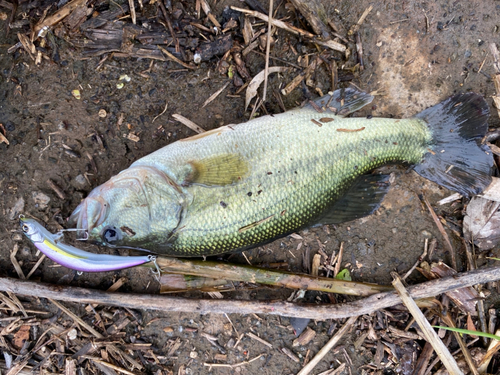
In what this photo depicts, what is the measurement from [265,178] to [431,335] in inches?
91.6

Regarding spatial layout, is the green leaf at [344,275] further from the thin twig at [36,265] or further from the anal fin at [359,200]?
the thin twig at [36,265]

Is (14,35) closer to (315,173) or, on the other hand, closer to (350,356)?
(315,173)

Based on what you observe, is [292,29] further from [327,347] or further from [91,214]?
[327,347]

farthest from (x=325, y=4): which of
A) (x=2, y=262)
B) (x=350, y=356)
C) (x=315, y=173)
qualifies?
(x=2, y=262)

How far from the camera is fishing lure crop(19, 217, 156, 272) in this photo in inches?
116

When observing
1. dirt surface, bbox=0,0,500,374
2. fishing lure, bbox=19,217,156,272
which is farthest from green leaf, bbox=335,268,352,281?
fishing lure, bbox=19,217,156,272

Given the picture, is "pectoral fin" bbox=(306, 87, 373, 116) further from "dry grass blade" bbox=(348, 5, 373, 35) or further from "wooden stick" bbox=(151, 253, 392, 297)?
"wooden stick" bbox=(151, 253, 392, 297)

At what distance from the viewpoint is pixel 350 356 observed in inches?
151

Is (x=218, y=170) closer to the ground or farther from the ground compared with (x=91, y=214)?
farther from the ground

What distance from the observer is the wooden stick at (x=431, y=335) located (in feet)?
11.0

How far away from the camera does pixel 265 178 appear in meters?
3.06

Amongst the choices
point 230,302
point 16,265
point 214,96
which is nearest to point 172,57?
point 214,96

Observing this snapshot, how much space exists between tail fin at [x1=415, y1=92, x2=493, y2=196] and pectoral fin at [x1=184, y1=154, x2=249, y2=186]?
190cm

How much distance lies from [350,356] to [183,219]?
8.21 feet
